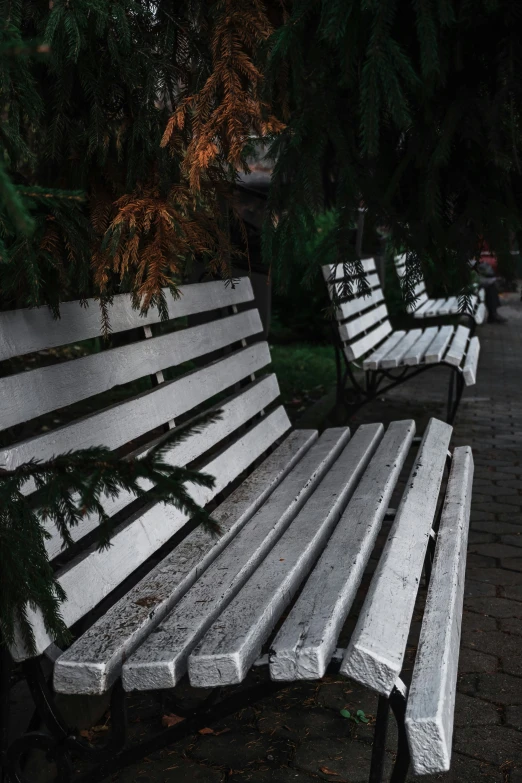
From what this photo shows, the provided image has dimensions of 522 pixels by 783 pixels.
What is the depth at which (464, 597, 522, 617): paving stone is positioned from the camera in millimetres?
3387

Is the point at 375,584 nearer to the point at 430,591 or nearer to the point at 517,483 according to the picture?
the point at 430,591

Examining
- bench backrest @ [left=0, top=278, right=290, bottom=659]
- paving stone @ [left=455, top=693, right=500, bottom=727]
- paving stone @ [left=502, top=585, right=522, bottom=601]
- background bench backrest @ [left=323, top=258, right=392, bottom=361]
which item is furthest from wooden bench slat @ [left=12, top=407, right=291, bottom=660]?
background bench backrest @ [left=323, top=258, right=392, bottom=361]

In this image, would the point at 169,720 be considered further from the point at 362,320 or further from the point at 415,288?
the point at 362,320

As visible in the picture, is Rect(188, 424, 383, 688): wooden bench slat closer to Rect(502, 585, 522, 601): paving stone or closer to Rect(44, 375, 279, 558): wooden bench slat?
Rect(44, 375, 279, 558): wooden bench slat

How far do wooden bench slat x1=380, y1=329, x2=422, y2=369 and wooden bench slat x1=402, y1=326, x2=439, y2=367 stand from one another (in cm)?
3

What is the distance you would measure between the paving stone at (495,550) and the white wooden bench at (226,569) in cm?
99

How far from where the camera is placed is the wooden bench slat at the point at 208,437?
2.07 metres

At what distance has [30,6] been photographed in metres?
2.54

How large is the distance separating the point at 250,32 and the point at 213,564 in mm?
1634

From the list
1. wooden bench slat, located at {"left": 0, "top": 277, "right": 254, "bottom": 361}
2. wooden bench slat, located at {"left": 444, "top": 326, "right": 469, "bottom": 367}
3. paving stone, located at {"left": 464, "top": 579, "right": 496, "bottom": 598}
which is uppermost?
wooden bench slat, located at {"left": 0, "top": 277, "right": 254, "bottom": 361}

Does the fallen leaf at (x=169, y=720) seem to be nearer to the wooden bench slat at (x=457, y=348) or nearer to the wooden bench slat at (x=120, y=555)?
the wooden bench slat at (x=120, y=555)

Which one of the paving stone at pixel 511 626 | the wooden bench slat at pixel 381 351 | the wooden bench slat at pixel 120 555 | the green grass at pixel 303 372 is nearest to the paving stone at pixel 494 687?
the paving stone at pixel 511 626

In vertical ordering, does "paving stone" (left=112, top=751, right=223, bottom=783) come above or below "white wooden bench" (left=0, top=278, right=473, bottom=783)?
below

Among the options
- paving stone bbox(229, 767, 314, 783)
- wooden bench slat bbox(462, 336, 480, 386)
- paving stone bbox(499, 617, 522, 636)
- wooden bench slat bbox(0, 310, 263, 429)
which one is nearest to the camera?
wooden bench slat bbox(0, 310, 263, 429)
